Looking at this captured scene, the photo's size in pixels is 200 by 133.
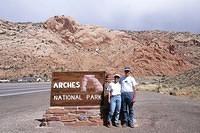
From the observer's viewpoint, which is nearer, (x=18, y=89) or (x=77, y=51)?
(x=18, y=89)

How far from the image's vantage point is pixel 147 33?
14400cm

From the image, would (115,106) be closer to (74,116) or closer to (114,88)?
(114,88)

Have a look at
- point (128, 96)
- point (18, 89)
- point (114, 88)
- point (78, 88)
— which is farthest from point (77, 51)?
point (128, 96)

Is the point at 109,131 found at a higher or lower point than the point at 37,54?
lower

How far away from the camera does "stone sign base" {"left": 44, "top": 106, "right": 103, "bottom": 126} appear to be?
15562 millimetres

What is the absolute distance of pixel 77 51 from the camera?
321ft

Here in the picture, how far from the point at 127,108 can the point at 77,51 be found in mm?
82368

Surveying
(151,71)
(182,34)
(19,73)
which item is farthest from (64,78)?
(182,34)

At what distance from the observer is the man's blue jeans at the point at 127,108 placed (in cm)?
1548

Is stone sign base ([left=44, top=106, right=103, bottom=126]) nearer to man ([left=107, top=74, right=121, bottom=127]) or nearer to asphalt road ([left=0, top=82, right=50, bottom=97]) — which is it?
man ([left=107, top=74, right=121, bottom=127])

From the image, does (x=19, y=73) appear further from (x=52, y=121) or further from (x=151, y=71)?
(x=52, y=121)

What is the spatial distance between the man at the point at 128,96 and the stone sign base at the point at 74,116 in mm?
838

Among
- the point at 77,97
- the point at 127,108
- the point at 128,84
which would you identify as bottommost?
the point at 127,108

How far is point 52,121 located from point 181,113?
21.2ft
